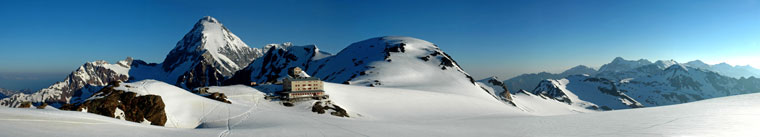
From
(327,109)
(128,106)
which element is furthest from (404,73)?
(128,106)

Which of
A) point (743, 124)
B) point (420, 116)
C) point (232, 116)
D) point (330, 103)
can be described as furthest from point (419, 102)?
point (743, 124)

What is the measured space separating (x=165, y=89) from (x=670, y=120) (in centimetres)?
5578

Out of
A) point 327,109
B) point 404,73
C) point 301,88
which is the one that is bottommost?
point 327,109

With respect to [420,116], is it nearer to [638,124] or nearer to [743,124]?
[638,124]

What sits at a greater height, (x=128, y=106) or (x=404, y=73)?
(x=404, y=73)

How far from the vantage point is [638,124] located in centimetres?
1944

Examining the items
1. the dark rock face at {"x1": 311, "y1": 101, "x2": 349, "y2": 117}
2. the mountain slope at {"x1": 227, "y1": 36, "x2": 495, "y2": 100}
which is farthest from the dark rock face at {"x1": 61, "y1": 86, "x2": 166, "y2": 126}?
the mountain slope at {"x1": 227, "y1": 36, "x2": 495, "y2": 100}

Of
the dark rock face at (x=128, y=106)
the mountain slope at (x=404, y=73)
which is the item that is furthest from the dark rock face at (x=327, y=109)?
the mountain slope at (x=404, y=73)

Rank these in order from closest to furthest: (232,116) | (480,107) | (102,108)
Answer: (102,108)
(232,116)
(480,107)

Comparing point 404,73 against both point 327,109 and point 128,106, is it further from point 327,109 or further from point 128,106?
point 128,106

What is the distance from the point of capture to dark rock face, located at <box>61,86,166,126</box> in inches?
1357

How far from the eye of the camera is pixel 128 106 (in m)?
37.1

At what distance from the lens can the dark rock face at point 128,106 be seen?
113 ft

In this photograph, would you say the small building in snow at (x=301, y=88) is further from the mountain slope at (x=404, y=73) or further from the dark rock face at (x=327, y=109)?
the mountain slope at (x=404, y=73)
